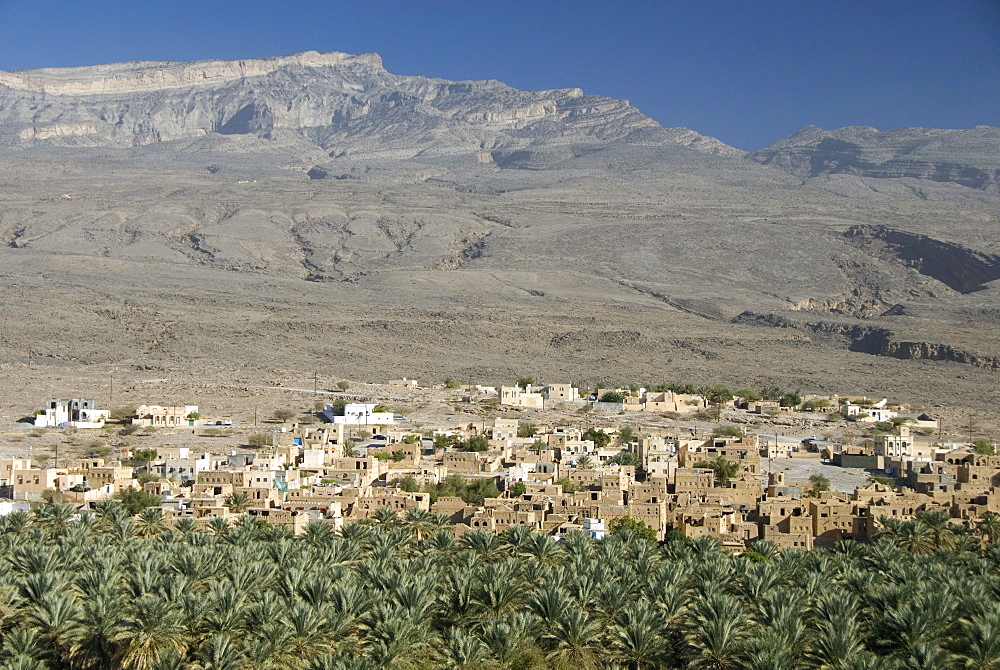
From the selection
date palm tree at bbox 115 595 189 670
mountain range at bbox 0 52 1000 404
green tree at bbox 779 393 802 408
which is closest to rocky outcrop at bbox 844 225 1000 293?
mountain range at bbox 0 52 1000 404

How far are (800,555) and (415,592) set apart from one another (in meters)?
8.30

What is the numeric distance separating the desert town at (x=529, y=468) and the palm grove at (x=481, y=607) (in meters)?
5.47

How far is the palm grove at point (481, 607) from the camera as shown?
21.5 m

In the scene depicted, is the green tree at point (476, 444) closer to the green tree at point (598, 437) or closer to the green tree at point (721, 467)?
the green tree at point (598, 437)

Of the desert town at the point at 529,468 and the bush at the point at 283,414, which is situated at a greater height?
the bush at the point at 283,414

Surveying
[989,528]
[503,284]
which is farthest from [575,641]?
[503,284]

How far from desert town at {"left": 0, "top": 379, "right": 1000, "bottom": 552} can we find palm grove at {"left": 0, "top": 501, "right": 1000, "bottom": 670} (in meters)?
5.47

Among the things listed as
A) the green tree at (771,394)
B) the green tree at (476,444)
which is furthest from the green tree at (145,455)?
the green tree at (771,394)

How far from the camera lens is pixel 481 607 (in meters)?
24.0

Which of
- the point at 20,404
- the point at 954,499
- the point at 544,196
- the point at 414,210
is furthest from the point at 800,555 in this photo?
the point at 544,196

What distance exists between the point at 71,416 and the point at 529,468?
22072 mm

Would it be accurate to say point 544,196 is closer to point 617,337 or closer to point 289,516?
point 617,337

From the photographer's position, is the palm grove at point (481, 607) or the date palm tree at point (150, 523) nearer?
the palm grove at point (481, 607)

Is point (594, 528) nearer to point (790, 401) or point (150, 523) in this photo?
point (150, 523)
